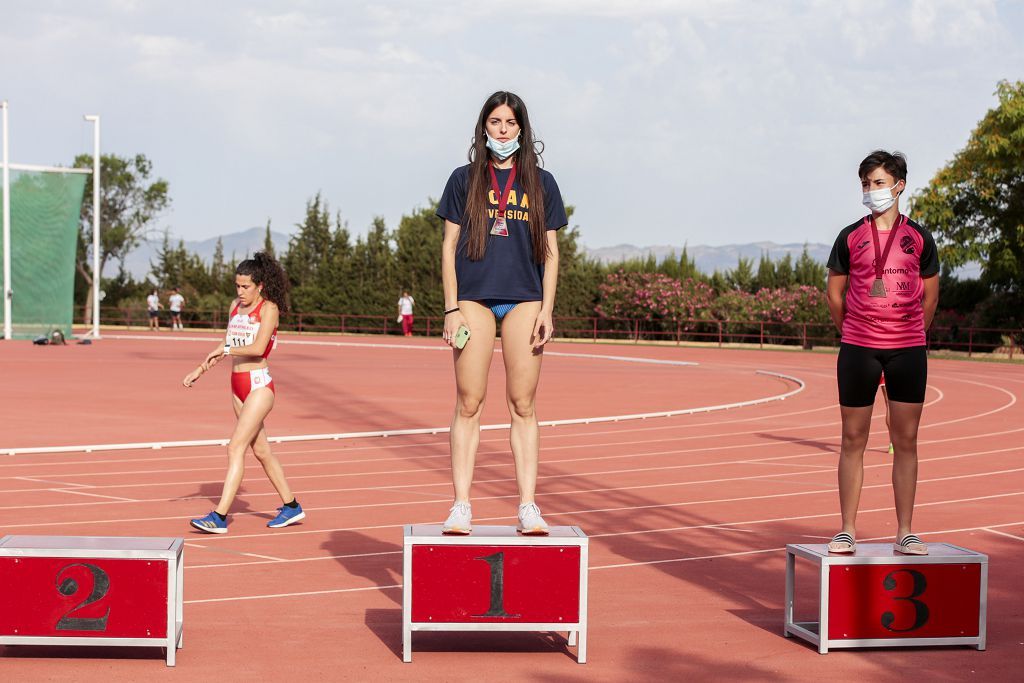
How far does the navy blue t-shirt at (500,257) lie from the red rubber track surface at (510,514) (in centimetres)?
157

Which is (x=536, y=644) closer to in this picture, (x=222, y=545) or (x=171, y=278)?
(x=222, y=545)

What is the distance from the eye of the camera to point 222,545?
775 centimetres

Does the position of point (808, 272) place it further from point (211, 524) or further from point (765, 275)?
point (211, 524)

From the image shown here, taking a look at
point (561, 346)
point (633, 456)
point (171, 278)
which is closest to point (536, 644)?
point (633, 456)

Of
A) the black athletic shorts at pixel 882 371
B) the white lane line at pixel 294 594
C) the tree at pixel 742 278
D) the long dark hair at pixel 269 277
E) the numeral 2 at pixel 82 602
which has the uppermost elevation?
the tree at pixel 742 278

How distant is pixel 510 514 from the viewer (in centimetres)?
909

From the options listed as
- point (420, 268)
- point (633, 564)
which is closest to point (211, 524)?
point (633, 564)

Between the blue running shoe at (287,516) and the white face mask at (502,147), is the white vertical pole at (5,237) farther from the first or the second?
the white face mask at (502,147)

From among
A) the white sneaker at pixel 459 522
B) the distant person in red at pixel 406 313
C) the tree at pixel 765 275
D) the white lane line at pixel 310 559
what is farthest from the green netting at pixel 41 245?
the white sneaker at pixel 459 522

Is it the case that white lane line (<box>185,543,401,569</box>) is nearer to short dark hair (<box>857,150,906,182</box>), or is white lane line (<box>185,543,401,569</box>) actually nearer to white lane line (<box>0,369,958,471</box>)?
short dark hair (<box>857,150,906,182</box>)

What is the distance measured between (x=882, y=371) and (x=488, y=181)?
201 cm

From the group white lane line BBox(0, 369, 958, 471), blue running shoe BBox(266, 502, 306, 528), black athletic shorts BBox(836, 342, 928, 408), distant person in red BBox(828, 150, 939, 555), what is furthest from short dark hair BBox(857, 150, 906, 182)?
white lane line BBox(0, 369, 958, 471)

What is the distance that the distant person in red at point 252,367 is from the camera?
8.11 metres

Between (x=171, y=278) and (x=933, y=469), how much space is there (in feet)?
169
